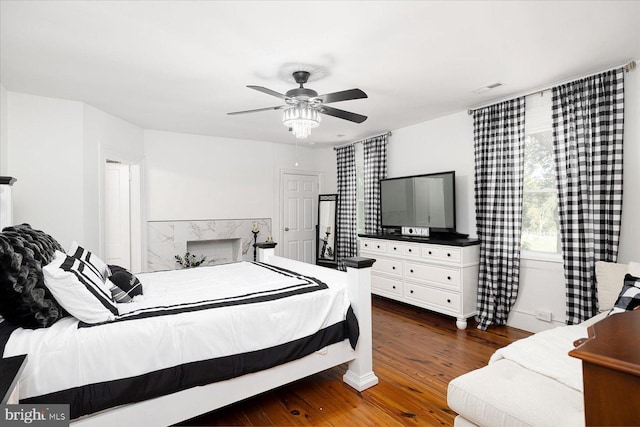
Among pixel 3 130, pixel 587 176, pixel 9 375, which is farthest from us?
pixel 3 130

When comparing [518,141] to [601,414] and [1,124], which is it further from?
→ [1,124]

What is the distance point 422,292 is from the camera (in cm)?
407

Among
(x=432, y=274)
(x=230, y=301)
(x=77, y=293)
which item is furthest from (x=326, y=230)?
(x=77, y=293)

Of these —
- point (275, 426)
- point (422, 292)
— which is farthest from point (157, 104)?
point (422, 292)

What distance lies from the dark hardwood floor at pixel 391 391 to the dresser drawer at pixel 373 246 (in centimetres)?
128

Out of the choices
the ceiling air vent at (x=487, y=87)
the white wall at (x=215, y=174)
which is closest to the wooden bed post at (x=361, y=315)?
the ceiling air vent at (x=487, y=87)

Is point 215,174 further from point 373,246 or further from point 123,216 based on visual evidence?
point 373,246

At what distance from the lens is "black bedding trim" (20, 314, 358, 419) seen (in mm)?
1539

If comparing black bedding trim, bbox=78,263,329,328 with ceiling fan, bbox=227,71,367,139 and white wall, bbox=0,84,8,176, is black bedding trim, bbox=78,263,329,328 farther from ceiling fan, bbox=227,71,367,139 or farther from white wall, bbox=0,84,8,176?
white wall, bbox=0,84,8,176

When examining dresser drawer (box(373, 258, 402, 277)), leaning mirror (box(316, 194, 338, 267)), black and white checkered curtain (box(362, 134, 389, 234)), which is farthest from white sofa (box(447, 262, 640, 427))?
leaning mirror (box(316, 194, 338, 267))

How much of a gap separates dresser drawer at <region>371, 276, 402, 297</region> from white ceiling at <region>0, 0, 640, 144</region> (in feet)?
7.45

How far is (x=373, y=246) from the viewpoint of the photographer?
4.78 meters

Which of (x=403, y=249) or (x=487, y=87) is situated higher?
(x=487, y=87)

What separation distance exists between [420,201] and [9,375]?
13.5 feet
